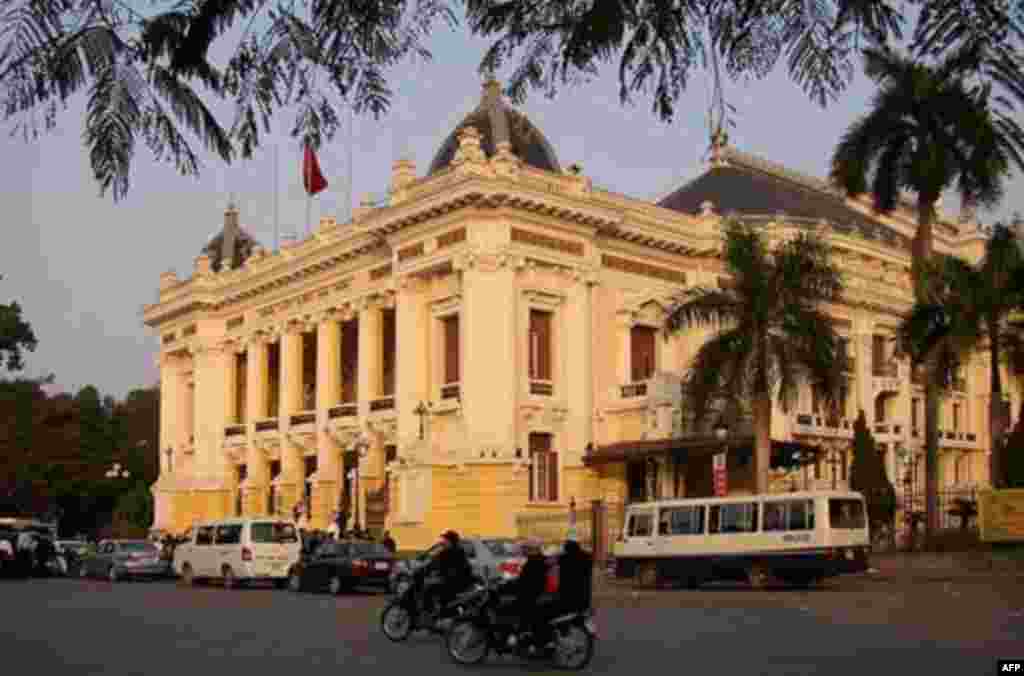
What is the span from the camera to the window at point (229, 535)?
34.5 metres

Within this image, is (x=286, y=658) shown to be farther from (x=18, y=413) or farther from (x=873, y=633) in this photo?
(x=18, y=413)

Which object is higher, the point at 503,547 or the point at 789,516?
the point at 789,516

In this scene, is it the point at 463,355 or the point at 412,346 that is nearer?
the point at 463,355

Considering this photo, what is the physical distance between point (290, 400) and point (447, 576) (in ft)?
126

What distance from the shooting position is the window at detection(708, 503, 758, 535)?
101ft

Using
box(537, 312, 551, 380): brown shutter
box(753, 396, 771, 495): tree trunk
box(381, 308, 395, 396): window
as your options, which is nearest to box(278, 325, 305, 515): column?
box(381, 308, 395, 396): window

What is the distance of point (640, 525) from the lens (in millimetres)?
32906

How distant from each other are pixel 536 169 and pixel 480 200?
11.0 ft

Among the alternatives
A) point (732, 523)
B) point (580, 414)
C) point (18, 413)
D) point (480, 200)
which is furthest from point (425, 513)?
point (18, 413)

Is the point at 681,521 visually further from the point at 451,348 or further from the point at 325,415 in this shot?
the point at 325,415

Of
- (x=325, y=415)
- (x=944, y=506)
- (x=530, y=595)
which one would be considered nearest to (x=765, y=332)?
(x=944, y=506)

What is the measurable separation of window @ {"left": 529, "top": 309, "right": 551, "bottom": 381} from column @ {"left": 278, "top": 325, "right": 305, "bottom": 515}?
42.9ft

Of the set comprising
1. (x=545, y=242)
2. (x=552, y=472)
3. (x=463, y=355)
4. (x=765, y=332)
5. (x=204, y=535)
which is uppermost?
(x=545, y=242)

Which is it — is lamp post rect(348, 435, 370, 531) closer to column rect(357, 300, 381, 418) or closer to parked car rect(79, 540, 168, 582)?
column rect(357, 300, 381, 418)
